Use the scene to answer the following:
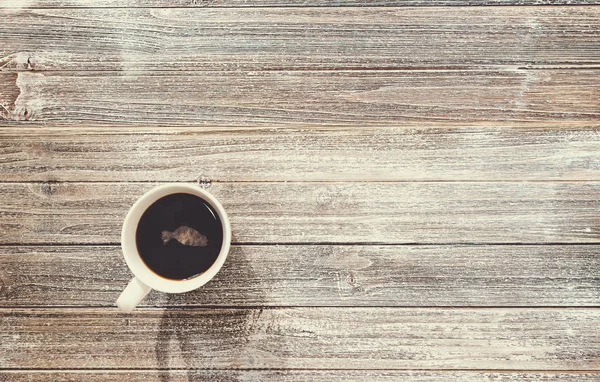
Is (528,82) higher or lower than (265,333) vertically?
higher

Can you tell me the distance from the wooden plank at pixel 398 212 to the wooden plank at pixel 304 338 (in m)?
0.11

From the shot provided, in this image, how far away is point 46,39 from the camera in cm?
80

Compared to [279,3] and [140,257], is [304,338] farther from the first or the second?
[279,3]

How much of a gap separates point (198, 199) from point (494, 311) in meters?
0.45

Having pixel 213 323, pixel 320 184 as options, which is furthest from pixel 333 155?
pixel 213 323

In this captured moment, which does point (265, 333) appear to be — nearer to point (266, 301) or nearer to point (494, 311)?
point (266, 301)

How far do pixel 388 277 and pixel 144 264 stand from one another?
34 cm

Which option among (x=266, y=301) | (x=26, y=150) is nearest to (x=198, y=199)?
(x=266, y=301)

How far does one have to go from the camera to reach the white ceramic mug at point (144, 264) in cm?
65

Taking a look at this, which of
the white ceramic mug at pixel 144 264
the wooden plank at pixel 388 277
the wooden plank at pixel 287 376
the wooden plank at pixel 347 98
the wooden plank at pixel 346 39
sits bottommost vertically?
the wooden plank at pixel 287 376

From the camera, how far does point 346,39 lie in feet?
2.58

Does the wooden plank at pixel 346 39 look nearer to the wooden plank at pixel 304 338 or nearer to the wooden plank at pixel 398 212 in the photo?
the wooden plank at pixel 398 212

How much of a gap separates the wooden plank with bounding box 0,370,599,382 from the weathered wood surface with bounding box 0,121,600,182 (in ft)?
0.91

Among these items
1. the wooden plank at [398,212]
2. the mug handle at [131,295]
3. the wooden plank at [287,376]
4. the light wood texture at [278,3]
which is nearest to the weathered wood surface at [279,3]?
the light wood texture at [278,3]
